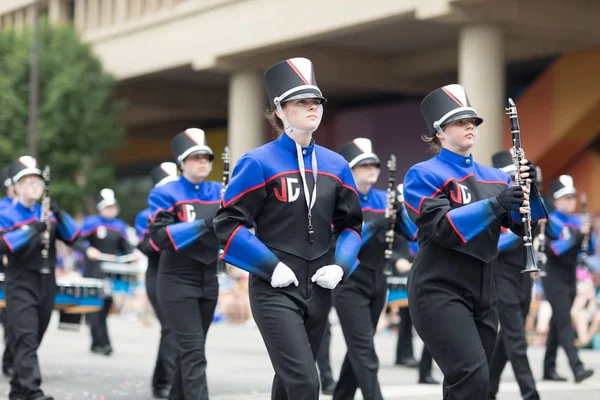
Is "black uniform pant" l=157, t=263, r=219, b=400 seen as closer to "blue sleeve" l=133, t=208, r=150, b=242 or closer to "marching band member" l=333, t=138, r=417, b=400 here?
"marching band member" l=333, t=138, r=417, b=400

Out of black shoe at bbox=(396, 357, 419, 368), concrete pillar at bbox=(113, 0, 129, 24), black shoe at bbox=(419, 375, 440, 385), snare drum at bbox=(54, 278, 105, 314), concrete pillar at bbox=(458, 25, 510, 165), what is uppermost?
concrete pillar at bbox=(113, 0, 129, 24)

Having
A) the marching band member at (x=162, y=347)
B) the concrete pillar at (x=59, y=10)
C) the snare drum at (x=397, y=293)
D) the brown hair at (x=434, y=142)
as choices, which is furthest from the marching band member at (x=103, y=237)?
the concrete pillar at (x=59, y=10)

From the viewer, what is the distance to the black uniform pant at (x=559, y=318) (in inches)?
484

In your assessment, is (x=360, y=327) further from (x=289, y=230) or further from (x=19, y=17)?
(x=19, y=17)

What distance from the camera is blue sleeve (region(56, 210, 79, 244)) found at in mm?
10891

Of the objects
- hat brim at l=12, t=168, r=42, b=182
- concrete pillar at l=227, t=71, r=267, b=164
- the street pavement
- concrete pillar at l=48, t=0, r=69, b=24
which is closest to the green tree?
concrete pillar at l=48, t=0, r=69, b=24

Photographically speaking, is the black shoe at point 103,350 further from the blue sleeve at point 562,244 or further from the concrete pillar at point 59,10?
the concrete pillar at point 59,10

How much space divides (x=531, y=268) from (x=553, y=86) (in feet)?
76.8

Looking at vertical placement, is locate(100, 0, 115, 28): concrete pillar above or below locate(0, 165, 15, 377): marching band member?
above

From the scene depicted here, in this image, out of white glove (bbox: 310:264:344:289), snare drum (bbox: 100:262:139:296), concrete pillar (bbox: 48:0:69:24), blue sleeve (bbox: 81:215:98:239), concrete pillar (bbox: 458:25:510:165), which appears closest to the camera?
white glove (bbox: 310:264:344:289)

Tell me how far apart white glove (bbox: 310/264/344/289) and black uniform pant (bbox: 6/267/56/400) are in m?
4.65

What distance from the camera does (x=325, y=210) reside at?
647 cm

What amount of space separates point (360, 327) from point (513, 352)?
1.69m

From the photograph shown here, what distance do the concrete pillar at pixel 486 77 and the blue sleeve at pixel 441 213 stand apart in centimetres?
1810
